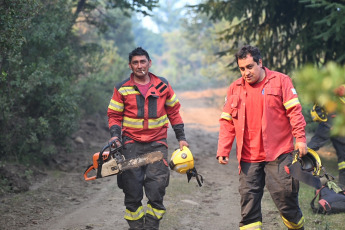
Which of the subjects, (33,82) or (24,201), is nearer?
(24,201)

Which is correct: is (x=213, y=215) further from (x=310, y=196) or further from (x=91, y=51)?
(x=91, y=51)

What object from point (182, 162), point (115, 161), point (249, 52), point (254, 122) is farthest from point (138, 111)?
point (249, 52)

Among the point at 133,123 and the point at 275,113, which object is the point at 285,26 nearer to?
the point at 133,123

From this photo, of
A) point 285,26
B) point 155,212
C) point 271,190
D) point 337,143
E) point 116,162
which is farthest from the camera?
point 285,26

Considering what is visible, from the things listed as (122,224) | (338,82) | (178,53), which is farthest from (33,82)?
(178,53)

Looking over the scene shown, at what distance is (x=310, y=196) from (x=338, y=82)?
7037mm

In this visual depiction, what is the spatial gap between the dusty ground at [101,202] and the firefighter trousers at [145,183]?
1002mm

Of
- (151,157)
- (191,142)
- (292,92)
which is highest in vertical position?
(292,92)

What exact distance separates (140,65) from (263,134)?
5.29 ft

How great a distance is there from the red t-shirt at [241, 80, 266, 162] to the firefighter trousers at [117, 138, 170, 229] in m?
1.09

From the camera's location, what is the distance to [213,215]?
696 cm

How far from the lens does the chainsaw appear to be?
5.02m

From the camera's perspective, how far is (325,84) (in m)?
1.22

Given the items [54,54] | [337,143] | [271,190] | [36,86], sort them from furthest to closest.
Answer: [54,54], [36,86], [337,143], [271,190]
